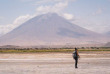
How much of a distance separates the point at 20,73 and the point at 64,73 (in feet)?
12.2

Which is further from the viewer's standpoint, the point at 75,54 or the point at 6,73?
the point at 75,54

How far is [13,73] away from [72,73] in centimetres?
495

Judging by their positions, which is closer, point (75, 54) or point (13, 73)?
point (13, 73)

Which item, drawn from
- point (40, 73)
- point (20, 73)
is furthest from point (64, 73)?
point (20, 73)

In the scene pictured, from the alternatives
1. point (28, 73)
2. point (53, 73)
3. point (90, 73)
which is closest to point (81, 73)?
point (90, 73)

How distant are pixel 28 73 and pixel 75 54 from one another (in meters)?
6.08

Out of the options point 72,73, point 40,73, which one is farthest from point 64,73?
point 40,73

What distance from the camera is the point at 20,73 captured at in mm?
22344

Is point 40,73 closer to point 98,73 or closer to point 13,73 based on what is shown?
point 13,73

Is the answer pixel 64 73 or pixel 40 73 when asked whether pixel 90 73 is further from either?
pixel 40 73

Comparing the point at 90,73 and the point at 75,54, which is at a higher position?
the point at 75,54

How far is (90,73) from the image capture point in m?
21.5

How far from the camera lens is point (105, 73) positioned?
2133 centimetres

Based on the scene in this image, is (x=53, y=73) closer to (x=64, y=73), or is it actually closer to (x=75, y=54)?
(x=64, y=73)
